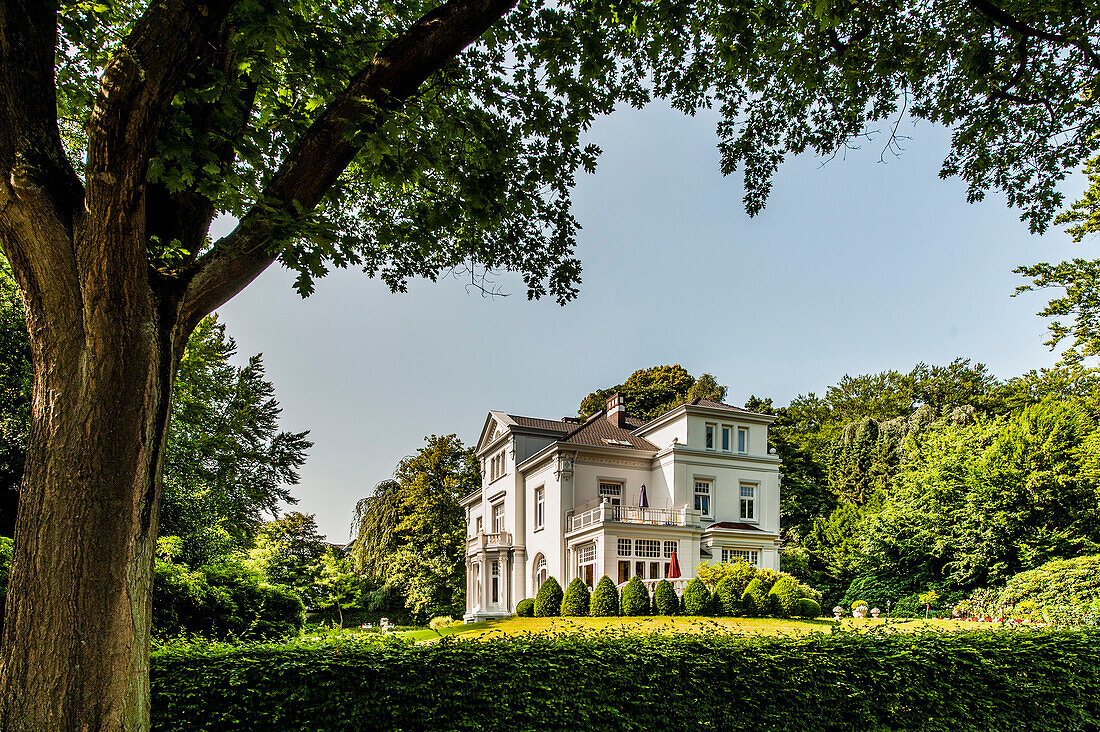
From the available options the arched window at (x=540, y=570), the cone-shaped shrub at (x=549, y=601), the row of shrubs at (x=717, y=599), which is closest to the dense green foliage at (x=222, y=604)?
the row of shrubs at (x=717, y=599)

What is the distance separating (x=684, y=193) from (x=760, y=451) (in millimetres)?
22923

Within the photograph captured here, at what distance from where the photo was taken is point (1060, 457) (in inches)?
952

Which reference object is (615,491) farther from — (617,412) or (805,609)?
(805,609)

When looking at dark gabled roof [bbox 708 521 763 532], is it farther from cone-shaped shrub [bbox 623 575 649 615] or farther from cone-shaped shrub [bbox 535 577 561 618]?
cone-shaped shrub [bbox 535 577 561 618]

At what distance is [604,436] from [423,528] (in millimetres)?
13226

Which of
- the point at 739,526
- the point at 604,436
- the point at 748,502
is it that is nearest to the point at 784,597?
the point at 739,526

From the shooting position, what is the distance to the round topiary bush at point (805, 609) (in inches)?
792

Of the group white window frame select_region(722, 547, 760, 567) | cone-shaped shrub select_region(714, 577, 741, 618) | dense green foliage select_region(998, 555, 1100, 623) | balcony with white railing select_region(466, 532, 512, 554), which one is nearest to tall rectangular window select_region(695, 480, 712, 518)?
white window frame select_region(722, 547, 760, 567)

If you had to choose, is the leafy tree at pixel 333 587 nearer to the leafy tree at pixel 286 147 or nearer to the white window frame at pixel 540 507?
the leafy tree at pixel 286 147

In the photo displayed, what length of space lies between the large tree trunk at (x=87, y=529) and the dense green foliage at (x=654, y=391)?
38.9 meters

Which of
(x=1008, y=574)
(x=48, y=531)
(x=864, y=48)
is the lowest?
(x=1008, y=574)

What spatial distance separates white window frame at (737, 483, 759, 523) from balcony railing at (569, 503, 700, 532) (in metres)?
3.44

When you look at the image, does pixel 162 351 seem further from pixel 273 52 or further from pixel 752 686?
pixel 752 686

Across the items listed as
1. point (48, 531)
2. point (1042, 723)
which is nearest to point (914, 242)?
point (1042, 723)
